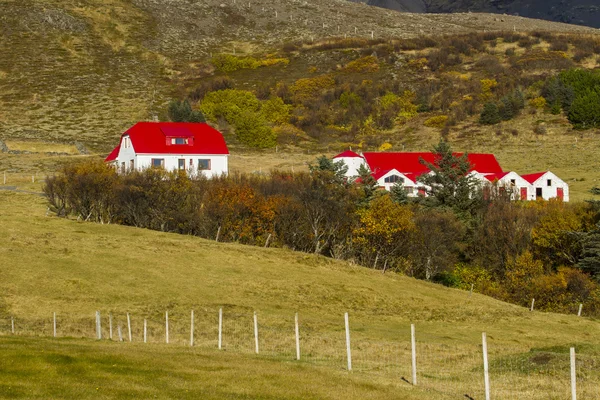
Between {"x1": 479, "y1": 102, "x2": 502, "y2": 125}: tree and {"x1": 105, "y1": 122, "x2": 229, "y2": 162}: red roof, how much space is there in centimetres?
7051

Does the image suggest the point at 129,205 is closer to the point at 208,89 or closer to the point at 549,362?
the point at 549,362

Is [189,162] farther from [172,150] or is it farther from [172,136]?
[172,136]

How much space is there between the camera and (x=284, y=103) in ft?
609

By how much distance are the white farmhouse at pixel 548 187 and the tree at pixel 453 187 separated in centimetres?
1410

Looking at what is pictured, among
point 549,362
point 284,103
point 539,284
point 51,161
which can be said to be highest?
point 284,103

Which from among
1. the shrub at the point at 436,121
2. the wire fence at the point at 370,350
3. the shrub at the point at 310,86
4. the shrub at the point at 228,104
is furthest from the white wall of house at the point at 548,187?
the shrub at the point at 310,86

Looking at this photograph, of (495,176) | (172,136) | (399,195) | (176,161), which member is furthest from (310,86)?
(399,195)

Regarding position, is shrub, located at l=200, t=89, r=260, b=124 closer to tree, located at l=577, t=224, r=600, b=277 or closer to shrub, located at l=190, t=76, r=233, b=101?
shrub, located at l=190, t=76, r=233, b=101

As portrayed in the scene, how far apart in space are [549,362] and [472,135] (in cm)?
13090

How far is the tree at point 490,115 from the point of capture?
533ft

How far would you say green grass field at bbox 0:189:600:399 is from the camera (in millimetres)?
23984

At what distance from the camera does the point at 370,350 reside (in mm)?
38438

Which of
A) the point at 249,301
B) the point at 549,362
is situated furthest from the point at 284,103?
the point at 549,362

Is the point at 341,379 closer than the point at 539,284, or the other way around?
the point at 341,379
